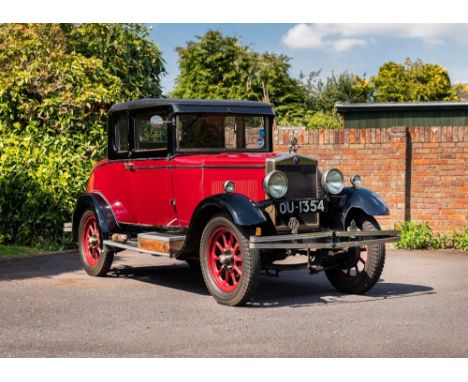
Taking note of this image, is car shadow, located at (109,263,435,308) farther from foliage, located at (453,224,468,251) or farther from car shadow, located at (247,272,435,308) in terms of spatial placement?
foliage, located at (453,224,468,251)

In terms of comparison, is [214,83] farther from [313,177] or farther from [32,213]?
[313,177]

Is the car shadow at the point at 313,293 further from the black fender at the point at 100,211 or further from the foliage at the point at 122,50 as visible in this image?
the foliage at the point at 122,50

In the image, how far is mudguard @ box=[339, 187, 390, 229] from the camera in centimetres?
793

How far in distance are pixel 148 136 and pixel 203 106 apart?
29.5 inches

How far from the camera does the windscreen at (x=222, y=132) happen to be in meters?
8.59

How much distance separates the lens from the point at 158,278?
9.44m

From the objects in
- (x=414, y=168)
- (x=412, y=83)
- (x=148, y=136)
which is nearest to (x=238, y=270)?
(x=148, y=136)

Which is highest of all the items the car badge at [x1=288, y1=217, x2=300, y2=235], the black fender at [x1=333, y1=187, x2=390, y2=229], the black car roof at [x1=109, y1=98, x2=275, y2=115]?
the black car roof at [x1=109, y1=98, x2=275, y2=115]

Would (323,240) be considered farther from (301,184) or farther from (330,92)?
(330,92)

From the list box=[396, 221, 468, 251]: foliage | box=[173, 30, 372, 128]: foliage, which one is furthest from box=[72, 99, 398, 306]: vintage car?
box=[173, 30, 372, 128]: foliage

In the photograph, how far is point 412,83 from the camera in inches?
1656

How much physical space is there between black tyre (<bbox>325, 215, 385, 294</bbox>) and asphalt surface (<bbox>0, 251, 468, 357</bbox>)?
146mm

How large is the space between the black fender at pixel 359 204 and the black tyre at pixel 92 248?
2908mm

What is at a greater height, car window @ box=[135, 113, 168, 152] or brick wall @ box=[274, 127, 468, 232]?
car window @ box=[135, 113, 168, 152]
